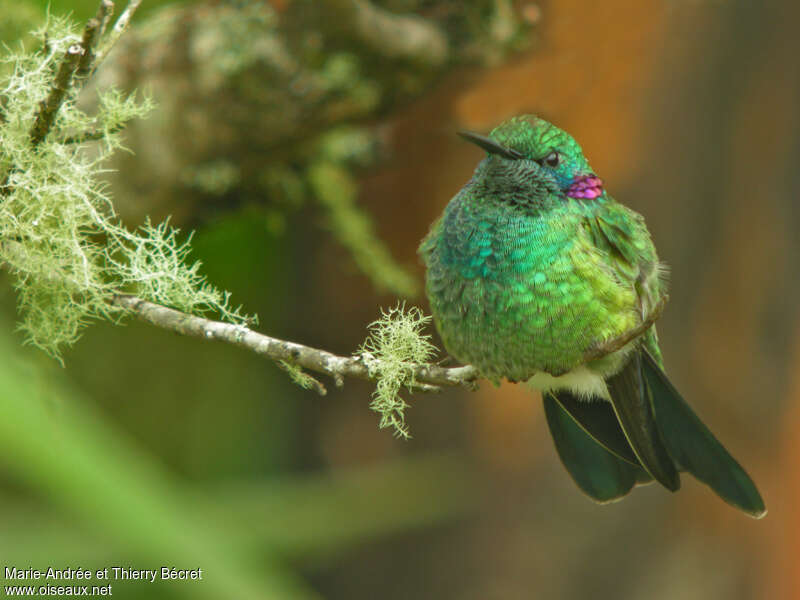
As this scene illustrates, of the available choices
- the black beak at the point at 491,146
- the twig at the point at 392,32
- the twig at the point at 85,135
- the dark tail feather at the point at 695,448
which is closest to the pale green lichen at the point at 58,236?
the twig at the point at 85,135

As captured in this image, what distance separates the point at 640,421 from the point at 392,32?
131 cm

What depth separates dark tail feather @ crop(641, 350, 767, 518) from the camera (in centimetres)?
146

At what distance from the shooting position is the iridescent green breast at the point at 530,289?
1.37 m

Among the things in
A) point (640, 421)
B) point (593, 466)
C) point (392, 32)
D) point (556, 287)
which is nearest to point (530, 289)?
point (556, 287)

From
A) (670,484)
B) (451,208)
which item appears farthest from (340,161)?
(670,484)

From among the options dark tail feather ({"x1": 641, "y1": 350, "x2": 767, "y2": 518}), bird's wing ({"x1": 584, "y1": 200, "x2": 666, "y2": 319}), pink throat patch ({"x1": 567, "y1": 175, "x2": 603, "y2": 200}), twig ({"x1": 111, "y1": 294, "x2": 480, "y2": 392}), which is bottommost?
twig ({"x1": 111, "y1": 294, "x2": 480, "y2": 392})

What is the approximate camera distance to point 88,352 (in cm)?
299

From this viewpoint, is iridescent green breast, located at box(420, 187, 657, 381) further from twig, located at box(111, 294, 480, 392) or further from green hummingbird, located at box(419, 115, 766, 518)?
twig, located at box(111, 294, 480, 392)

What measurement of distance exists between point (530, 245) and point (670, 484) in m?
0.47

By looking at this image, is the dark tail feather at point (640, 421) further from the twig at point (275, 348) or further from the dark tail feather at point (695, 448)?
the twig at point (275, 348)

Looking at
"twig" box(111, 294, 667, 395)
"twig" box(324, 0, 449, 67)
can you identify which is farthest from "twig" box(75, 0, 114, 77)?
"twig" box(324, 0, 449, 67)

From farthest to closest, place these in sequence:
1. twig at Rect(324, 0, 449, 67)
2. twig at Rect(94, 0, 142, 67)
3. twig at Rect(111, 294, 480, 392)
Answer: twig at Rect(324, 0, 449, 67), twig at Rect(94, 0, 142, 67), twig at Rect(111, 294, 480, 392)

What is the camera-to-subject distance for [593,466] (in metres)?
1.65

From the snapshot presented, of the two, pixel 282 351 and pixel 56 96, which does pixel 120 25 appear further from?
pixel 282 351
